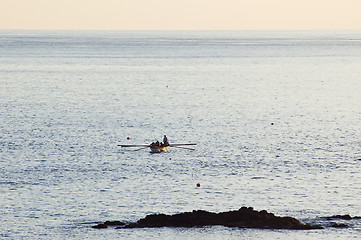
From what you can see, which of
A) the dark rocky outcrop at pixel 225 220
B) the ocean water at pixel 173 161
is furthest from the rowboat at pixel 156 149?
the dark rocky outcrop at pixel 225 220

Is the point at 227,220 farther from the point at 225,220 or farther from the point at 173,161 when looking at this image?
the point at 173,161

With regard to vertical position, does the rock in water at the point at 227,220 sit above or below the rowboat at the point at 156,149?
above

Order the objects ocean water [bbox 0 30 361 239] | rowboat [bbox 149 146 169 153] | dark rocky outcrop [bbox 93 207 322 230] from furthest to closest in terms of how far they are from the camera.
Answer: rowboat [bbox 149 146 169 153], ocean water [bbox 0 30 361 239], dark rocky outcrop [bbox 93 207 322 230]

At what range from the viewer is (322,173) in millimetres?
71562

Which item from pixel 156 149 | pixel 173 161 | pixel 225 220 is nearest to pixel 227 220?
pixel 225 220

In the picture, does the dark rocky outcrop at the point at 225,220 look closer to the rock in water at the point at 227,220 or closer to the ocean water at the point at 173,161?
the rock in water at the point at 227,220

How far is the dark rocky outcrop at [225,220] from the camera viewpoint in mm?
53219

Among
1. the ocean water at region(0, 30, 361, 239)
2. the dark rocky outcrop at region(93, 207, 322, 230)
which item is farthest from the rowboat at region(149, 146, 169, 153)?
the dark rocky outcrop at region(93, 207, 322, 230)

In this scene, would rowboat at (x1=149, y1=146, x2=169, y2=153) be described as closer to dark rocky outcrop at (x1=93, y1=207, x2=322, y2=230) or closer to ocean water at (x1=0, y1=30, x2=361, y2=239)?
ocean water at (x1=0, y1=30, x2=361, y2=239)

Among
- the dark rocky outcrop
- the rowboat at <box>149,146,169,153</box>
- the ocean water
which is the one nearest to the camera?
the dark rocky outcrop

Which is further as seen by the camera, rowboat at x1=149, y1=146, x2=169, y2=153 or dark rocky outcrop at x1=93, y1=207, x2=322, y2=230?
rowboat at x1=149, y1=146, x2=169, y2=153

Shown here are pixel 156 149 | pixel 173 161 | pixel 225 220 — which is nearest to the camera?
pixel 225 220

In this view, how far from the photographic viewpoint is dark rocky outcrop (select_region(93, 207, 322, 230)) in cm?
5322

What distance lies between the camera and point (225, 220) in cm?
5403
